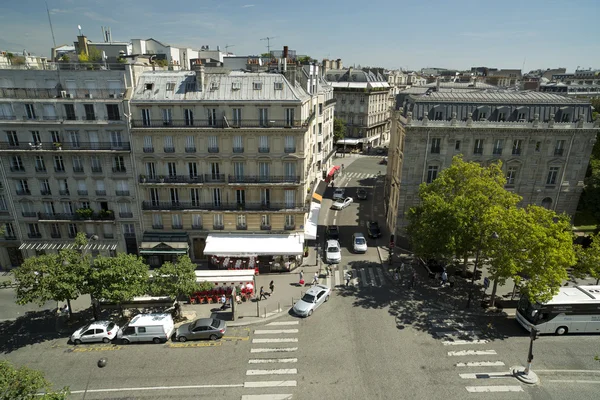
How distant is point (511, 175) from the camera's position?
44.2 metres

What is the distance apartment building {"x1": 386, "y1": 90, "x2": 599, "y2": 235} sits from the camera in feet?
139

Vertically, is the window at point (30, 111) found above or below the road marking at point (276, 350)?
above

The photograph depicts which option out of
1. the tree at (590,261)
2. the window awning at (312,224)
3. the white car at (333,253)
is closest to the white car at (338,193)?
the window awning at (312,224)

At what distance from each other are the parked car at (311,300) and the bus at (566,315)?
56.0ft

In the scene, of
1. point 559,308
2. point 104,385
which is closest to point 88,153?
point 104,385

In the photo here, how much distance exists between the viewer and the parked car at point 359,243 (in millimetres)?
47000

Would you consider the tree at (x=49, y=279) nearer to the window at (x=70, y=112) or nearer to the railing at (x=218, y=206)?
the railing at (x=218, y=206)

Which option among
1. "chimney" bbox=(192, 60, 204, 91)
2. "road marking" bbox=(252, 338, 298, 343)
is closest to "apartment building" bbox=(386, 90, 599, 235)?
"road marking" bbox=(252, 338, 298, 343)

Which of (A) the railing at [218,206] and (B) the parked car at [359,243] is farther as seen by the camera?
(B) the parked car at [359,243]

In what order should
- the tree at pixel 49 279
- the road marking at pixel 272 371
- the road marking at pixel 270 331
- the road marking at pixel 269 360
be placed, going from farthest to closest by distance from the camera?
the road marking at pixel 270 331
the tree at pixel 49 279
the road marking at pixel 269 360
the road marking at pixel 272 371

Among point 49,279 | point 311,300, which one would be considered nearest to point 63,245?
point 49,279

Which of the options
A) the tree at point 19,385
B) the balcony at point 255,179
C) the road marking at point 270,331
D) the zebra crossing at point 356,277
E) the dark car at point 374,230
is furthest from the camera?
the dark car at point 374,230

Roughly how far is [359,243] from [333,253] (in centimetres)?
456

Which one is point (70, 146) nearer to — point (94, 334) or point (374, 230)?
point (94, 334)
